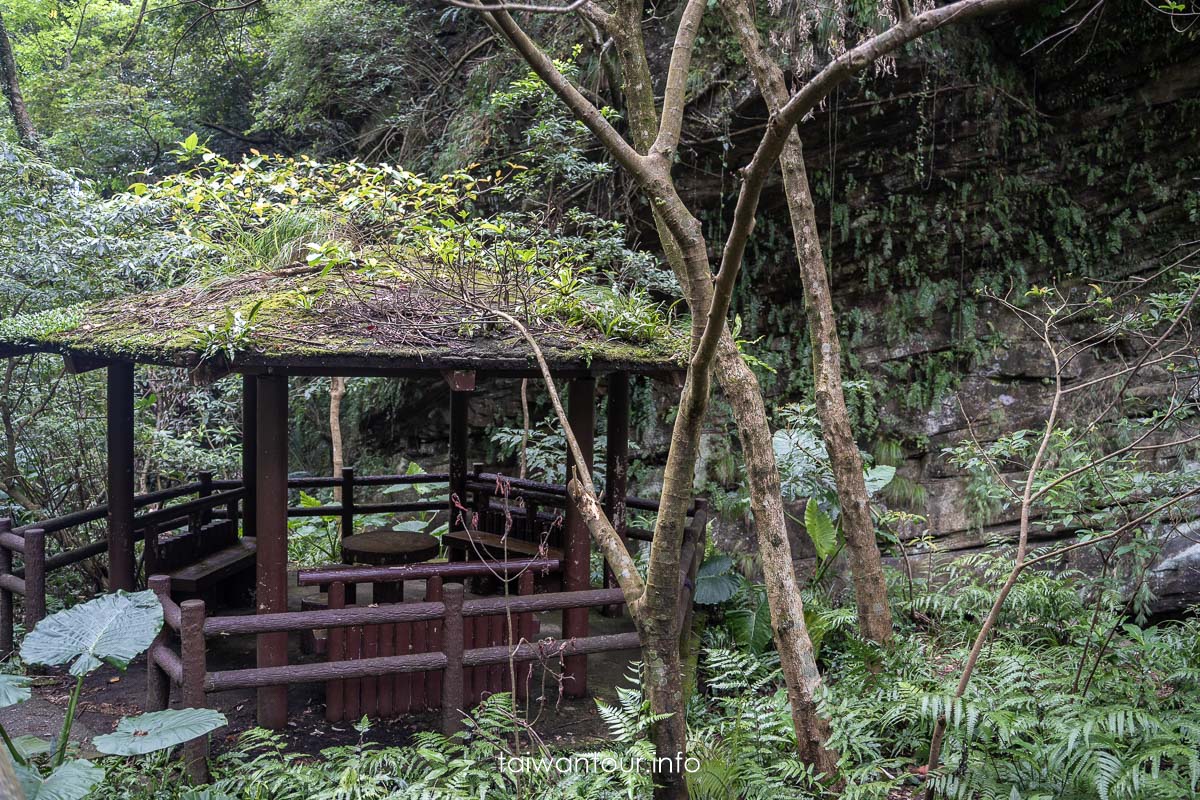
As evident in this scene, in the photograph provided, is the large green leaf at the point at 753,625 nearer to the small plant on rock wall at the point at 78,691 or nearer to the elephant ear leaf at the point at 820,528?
the elephant ear leaf at the point at 820,528

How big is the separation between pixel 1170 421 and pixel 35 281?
957 centimetres

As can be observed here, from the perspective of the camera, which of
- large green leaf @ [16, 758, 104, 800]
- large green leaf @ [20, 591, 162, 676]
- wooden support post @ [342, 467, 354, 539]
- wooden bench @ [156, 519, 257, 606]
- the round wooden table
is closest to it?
large green leaf @ [16, 758, 104, 800]

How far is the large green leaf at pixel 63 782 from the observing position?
3.15 metres

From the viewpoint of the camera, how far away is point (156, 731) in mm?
3592

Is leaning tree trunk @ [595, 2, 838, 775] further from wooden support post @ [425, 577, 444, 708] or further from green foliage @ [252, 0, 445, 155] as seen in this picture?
green foliage @ [252, 0, 445, 155]

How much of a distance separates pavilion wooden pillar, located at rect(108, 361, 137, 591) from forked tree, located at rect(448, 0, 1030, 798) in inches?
149

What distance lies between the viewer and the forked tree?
2.74 meters

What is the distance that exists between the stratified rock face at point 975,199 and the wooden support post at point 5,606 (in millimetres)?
7660

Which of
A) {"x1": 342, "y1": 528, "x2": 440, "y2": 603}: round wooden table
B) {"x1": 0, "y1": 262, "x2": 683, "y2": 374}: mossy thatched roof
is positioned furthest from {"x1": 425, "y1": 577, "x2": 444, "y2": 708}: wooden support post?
{"x1": 0, "y1": 262, "x2": 683, "y2": 374}: mossy thatched roof

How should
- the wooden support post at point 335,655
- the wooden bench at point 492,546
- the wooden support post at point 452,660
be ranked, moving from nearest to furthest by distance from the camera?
the wooden support post at point 452,660, the wooden support post at point 335,655, the wooden bench at point 492,546

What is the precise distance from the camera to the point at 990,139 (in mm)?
9945

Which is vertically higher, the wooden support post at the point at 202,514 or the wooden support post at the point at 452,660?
the wooden support post at the point at 202,514

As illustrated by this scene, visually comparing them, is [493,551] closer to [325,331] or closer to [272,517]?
[272,517]

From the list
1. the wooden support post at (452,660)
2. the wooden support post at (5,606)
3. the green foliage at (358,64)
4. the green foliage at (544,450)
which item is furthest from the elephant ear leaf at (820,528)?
the green foliage at (358,64)
